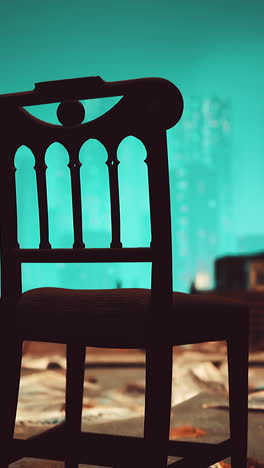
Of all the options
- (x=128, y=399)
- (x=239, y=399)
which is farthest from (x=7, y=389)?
(x=128, y=399)

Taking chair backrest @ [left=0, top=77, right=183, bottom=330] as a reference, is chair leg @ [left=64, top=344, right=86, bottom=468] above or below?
below

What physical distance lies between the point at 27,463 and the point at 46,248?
81 cm

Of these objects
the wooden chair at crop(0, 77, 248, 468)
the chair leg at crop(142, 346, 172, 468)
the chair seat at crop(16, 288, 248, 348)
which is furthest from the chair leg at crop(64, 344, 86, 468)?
the chair leg at crop(142, 346, 172, 468)

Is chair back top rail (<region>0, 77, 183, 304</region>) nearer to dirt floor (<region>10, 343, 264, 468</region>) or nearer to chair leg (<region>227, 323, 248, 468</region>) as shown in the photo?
chair leg (<region>227, 323, 248, 468</region>)

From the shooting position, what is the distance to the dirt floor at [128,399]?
1.78 m

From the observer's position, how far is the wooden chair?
0.85 meters

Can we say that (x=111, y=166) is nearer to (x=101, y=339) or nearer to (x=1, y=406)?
(x=101, y=339)

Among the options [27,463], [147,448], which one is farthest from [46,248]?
[27,463]

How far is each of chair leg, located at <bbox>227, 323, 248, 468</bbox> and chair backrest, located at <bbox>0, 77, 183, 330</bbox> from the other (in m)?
0.25

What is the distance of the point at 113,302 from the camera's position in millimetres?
886

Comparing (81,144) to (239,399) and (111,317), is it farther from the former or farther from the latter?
(239,399)

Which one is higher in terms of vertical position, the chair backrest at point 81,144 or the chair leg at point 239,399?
the chair backrest at point 81,144

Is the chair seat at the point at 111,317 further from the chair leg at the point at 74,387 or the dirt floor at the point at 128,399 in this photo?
the dirt floor at the point at 128,399

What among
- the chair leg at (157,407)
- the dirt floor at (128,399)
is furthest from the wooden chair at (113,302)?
the dirt floor at (128,399)
